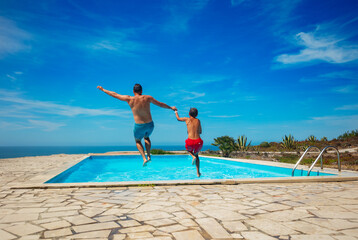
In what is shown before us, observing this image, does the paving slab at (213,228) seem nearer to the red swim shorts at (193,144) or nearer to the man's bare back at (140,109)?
the man's bare back at (140,109)

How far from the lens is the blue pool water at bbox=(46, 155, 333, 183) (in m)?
9.94

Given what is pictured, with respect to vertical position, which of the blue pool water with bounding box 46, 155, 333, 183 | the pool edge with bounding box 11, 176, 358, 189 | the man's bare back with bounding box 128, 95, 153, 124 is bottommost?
the blue pool water with bounding box 46, 155, 333, 183

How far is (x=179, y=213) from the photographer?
3451 mm

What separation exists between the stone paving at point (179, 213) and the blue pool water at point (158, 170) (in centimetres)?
283

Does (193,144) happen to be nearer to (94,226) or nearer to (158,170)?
(94,226)

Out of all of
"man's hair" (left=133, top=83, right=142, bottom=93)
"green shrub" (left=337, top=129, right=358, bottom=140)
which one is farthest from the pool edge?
"green shrub" (left=337, top=129, right=358, bottom=140)

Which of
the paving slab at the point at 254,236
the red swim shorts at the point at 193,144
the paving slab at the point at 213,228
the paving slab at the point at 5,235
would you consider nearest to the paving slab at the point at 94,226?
the paving slab at the point at 5,235

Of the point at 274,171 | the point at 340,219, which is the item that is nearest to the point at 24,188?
the point at 340,219

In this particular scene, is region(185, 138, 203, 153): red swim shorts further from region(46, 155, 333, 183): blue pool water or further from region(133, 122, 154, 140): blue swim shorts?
region(46, 155, 333, 183): blue pool water

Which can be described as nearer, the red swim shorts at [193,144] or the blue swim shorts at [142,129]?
the blue swim shorts at [142,129]

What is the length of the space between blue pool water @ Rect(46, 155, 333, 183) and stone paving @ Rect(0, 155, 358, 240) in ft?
9.29

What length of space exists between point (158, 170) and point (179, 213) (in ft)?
33.5

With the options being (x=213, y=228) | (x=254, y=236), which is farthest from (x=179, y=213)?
(x=254, y=236)

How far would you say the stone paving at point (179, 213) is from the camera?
2.71 metres
